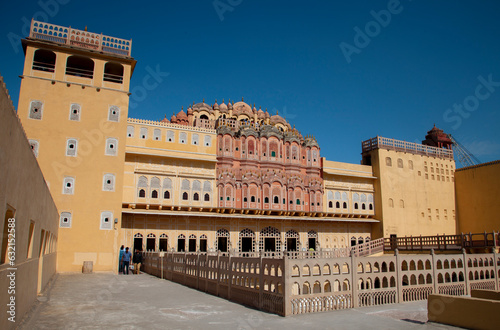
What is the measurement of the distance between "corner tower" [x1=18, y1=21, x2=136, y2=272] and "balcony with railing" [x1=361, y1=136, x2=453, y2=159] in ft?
78.2

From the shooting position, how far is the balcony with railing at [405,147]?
37.6 meters

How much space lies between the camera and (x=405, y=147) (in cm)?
3875

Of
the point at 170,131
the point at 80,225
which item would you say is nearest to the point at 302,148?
the point at 170,131

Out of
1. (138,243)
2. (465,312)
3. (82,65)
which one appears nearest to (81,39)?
(82,65)

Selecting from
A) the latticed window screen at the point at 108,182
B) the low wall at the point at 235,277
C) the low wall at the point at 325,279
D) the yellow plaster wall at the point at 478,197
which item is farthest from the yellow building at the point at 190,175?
the low wall at the point at 325,279

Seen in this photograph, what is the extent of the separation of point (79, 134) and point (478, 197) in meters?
36.1

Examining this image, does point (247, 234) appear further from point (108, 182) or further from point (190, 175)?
point (108, 182)

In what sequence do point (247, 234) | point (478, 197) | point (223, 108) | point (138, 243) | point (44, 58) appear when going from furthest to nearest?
point (223, 108) → point (478, 197) → point (247, 234) → point (138, 243) → point (44, 58)

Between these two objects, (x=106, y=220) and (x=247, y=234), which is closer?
(x=106, y=220)

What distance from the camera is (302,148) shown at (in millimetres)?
35281

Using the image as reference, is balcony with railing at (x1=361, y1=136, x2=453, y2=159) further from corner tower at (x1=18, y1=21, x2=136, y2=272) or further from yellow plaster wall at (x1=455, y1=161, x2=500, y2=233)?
corner tower at (x1=18, y1=21, x2=136, y2=272)

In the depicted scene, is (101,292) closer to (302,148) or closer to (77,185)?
(77,185)

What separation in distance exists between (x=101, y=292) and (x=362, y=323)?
357 inches

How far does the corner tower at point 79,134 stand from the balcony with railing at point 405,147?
23824mm
